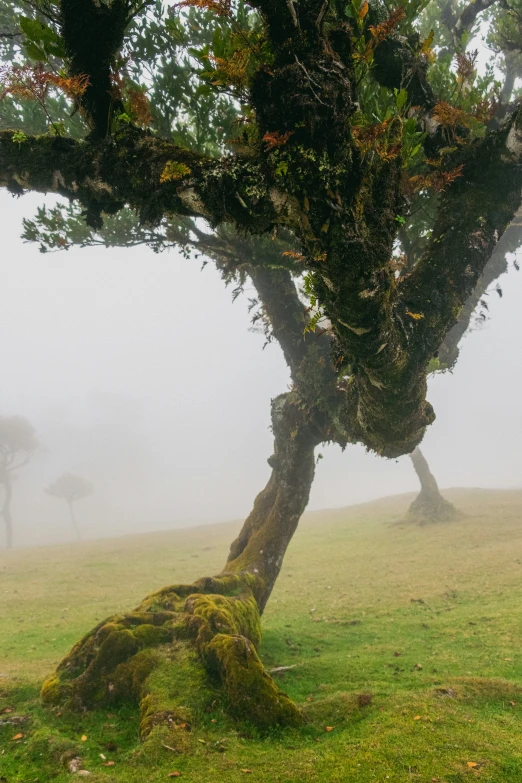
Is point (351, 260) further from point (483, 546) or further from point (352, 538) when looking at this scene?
point (352, 538)

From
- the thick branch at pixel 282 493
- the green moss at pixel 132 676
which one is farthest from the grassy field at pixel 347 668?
the thick branch at pixel 282 493

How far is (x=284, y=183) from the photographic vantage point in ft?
14.3

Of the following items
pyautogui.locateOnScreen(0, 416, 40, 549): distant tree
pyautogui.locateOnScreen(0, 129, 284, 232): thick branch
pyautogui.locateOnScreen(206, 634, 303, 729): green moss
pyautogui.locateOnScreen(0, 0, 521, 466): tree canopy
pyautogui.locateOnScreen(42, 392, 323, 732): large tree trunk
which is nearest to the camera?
pyautogui.locateOnScreen(0, 0, 521, 466): tree canopy

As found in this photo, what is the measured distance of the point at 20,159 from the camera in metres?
5.84

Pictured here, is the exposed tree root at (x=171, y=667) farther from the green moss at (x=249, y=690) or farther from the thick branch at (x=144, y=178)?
the thick branch at (x=144, y=178)

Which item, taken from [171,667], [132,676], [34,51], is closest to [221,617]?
[171,667]

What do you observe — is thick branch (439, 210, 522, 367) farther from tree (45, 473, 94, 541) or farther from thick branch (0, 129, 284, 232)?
tree (45, 473, 94, 541)

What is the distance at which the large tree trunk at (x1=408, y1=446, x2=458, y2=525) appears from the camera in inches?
1256

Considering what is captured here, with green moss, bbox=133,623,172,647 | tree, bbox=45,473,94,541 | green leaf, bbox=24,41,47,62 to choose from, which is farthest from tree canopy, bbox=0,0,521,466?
tree, bbox=45,473,94,541

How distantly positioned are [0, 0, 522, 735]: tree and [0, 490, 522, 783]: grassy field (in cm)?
86

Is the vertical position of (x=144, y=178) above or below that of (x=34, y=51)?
below

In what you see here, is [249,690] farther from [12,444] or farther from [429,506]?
[12,444]

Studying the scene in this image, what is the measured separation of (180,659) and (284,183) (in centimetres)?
813

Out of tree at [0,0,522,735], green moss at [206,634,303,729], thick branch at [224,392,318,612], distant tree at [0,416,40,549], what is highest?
distant tree at [0,416,40,549]
